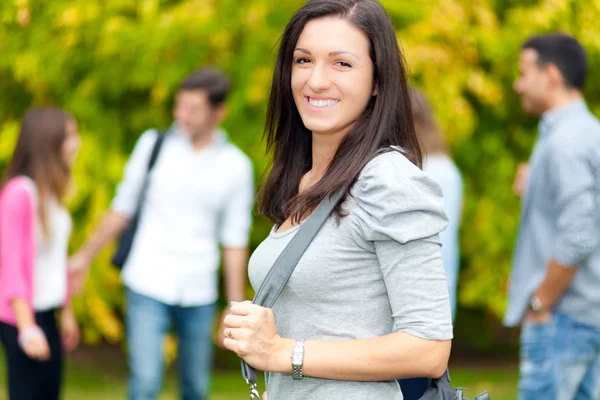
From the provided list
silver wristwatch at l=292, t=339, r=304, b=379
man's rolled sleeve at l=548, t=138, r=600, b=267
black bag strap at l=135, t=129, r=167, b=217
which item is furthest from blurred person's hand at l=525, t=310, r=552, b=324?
silver wristwatch at l=292, t=339, r=304, b=379

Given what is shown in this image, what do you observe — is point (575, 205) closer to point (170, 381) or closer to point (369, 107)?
point (369, 107)

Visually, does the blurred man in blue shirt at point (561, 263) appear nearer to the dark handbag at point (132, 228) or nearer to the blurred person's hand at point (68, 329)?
the dark handbag at point (132, 228)

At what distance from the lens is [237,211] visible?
571 centimetres

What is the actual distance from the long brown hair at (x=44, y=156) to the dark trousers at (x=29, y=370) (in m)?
0.52

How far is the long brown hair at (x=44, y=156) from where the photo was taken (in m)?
4.82

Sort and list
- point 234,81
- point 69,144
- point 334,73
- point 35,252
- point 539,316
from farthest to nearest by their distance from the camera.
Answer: point 234,81, point 69,144, point 35,252, point 539,316, point 334,73

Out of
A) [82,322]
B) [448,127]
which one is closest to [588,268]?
[448,127]

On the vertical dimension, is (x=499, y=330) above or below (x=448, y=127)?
below

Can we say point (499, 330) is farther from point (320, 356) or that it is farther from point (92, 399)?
point (320, 356)

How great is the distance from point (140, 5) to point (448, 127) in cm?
298

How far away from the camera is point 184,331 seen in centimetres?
562

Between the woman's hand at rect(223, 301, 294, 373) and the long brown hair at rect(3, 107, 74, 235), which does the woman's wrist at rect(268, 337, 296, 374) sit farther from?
the long brown hair at rect(3, 107, 74, 235)

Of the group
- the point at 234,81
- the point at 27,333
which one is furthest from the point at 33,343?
the point at 234,81

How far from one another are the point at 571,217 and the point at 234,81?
16.8 feet
